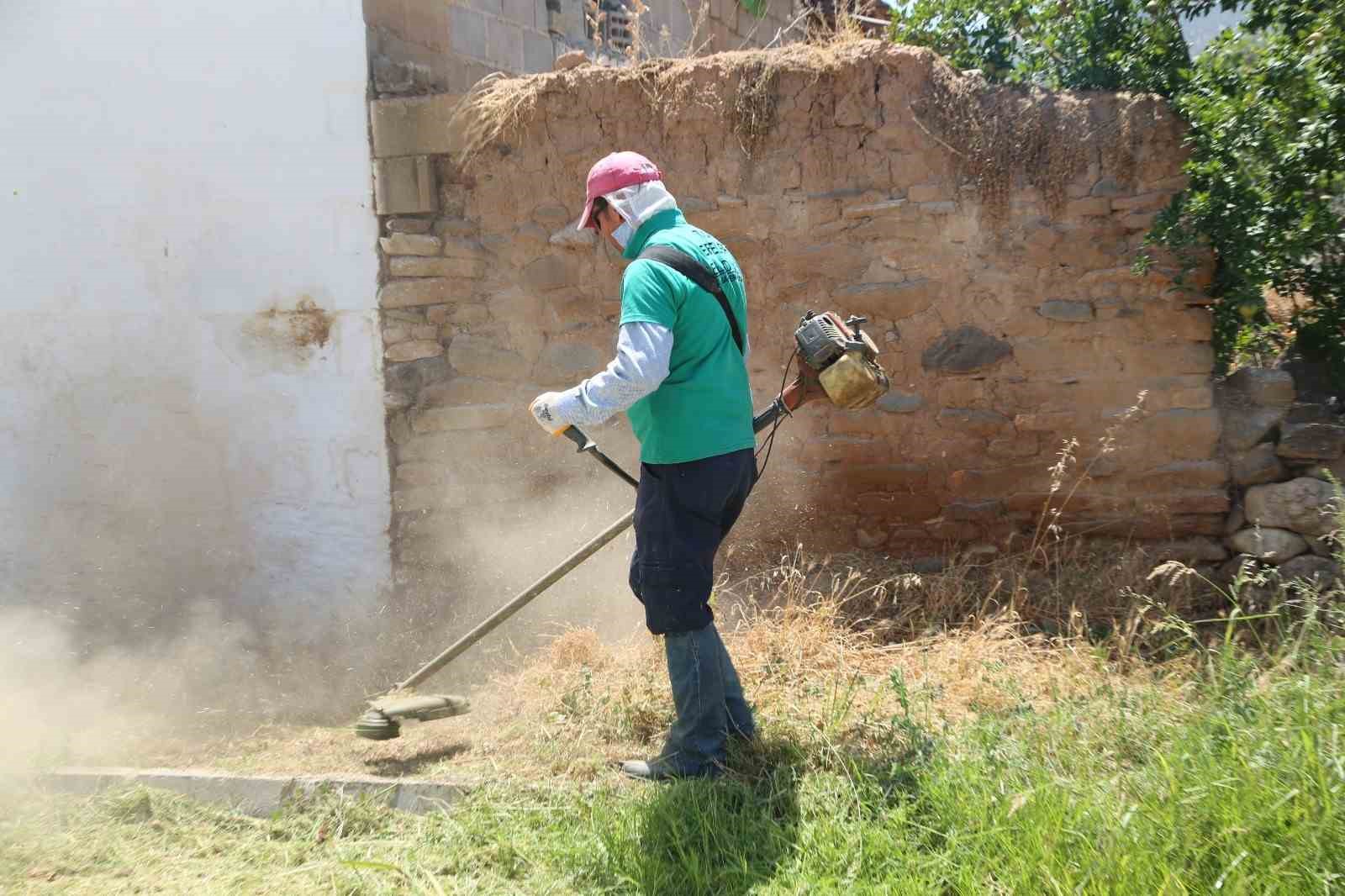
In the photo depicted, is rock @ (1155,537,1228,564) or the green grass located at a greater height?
rock @ (1155,537,1228,564)

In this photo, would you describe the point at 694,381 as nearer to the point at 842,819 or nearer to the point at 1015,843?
the point at 842,819

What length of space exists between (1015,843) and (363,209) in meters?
4.56

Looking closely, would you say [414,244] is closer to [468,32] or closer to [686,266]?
[468,32]

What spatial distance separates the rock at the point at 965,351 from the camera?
5184 millimetres

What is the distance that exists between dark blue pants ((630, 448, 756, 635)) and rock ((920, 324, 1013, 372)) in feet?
6.80

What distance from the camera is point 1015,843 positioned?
2848mm

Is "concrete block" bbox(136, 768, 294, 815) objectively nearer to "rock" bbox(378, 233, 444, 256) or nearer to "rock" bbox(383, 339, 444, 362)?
"rock" bbox(383, 339, 444, 362)

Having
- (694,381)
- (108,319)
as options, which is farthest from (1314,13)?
(108,319)

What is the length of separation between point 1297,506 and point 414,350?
170 inches

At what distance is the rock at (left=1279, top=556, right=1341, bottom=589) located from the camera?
459cm

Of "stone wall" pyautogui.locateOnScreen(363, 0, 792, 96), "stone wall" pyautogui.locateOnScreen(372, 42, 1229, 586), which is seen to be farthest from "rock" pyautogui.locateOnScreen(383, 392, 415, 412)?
"stone wall" pyautogui.locateOnScreen(363, 0, 792, 96)

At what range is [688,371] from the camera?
136 inches

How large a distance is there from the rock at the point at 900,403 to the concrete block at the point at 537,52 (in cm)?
356

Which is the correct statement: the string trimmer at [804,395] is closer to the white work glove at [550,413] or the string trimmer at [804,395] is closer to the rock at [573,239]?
the white work glove at [550,413]
